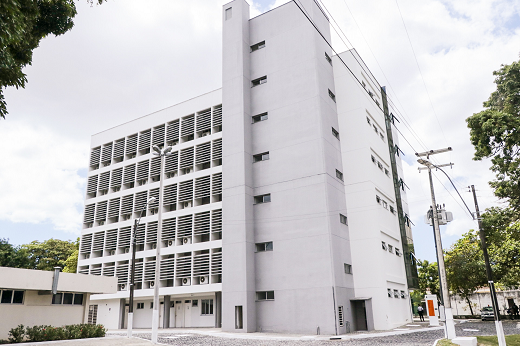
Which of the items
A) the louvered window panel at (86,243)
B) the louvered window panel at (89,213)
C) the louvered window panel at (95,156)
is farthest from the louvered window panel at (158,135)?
the louvered window panel at (86,243)

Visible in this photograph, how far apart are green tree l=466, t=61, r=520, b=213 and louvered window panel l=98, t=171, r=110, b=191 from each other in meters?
37.7

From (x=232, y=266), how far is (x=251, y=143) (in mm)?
10214

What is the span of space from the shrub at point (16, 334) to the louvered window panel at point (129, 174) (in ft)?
79.5

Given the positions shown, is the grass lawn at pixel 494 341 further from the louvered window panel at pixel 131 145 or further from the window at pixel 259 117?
the louvered window panel at pixel 131 145

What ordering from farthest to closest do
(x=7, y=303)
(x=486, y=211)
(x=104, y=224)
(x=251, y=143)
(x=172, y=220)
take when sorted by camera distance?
(x=104, y=224) → (x=172, y=220) → (x=251, y=143) → (x=486, y=211) → (x=7, y=303)

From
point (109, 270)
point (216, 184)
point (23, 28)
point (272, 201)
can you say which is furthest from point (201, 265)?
point (23, 28)

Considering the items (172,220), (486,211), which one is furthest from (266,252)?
(486,211)

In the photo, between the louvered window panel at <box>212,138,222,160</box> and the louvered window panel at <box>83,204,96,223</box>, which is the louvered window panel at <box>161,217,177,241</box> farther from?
the louvered window panel at <box>83,204,96,223</box>

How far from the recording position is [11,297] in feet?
72.7

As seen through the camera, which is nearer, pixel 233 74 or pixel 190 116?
pixel 233 74

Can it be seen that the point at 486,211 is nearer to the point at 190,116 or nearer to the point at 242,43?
the point at 242,43

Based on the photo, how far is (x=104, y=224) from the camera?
148ft

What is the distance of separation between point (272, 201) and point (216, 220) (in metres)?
7.12

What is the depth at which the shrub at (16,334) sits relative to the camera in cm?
2084
